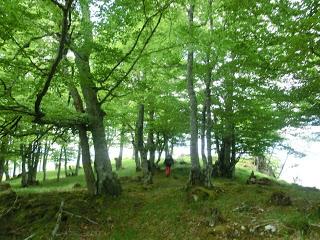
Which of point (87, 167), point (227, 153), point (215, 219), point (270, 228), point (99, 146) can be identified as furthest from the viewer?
point (227, 153)

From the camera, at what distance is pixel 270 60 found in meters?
11.8

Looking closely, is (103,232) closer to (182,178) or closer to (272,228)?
(272,228)

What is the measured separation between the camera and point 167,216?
12758 mm

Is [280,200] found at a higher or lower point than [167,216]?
higher

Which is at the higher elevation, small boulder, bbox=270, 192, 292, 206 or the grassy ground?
small boulder, bbox=270, 192, 292, 206

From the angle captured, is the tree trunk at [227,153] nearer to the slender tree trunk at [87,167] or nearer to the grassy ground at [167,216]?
the grassy ground at [167,216]

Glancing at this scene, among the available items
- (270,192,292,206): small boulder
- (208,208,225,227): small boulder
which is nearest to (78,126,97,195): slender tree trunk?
(208,208,225,227): small boulder

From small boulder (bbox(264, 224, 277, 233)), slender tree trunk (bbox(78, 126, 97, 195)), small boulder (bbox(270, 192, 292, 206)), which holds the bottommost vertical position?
small boulder (bbox(264, 224, 277, 233))

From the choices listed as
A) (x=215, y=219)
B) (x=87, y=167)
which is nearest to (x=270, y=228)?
(x=215, y=219)

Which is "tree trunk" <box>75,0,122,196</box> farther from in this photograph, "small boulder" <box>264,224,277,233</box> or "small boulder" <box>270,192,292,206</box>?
"small boulder" <box>264,224,277,233</box>

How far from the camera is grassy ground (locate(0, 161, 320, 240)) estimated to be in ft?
34.0

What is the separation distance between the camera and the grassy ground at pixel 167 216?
34.0 ft

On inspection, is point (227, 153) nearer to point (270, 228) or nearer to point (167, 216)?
point (167, 216)

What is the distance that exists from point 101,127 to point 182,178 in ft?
29.6
